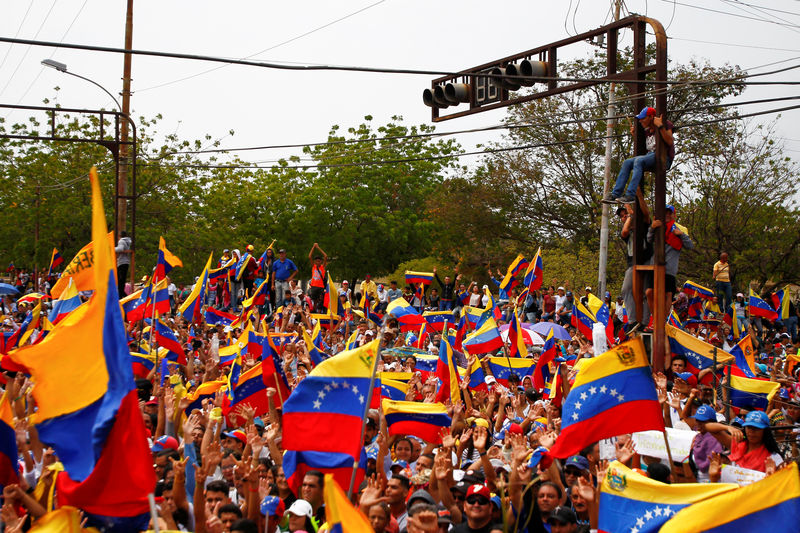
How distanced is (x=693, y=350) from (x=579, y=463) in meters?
4.33

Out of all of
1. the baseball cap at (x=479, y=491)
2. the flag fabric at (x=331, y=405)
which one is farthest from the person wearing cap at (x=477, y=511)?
the flag fabric at (x=331, y=405)

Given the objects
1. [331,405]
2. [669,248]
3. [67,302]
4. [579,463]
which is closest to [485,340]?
[669,248]

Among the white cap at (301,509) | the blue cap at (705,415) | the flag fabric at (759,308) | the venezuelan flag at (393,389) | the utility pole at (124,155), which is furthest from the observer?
the utility pole at (124,155)

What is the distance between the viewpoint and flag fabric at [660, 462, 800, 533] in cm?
476

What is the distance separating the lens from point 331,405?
22.9ft

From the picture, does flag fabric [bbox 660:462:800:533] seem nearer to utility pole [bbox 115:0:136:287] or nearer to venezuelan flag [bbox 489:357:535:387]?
venezuelan flag [bbox 489:357:535:387]

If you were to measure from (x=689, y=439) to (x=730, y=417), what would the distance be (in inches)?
82.6

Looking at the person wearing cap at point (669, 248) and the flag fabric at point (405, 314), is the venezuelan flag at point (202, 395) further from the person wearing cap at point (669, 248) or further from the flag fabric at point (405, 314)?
the flag fabric at point (405, 314)

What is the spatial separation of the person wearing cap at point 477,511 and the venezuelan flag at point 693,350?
583 centimetres

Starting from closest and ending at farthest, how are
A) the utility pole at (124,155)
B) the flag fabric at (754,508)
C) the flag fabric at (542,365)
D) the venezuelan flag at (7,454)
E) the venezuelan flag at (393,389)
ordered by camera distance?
the flag fabric at (754,508)
the venezuelan flag at (7,454)
the venezuelan flag at (393,389)
the flag fabric at (542,365)
the utility pole at (124,155)

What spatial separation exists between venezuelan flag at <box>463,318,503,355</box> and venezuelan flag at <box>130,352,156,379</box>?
4397 mm

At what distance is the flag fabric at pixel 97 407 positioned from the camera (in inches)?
208

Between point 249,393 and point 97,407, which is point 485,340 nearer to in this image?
point 249,393

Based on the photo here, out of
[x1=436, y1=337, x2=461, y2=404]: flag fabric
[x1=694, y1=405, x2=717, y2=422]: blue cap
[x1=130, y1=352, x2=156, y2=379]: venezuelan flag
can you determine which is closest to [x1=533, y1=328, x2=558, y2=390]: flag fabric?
[x1=436, y1=337, x2=461, y2=404]: flag fabric
